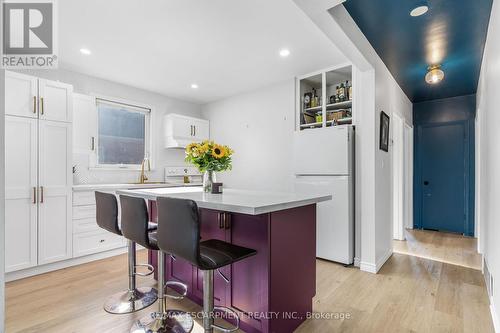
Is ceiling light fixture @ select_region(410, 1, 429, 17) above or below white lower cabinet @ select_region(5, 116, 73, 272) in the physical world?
above

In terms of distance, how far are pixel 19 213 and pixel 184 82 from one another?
2636mm

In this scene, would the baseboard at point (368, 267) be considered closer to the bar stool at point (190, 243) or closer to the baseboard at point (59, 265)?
the bar stool at point (190, 243)

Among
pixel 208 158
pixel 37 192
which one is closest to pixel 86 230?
pixel 37 192

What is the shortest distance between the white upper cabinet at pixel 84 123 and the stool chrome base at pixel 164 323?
276cm

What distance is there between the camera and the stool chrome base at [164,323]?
185 cm

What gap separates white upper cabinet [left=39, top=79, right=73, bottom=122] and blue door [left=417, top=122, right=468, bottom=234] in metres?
5.86

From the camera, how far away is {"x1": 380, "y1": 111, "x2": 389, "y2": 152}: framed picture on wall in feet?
10.5

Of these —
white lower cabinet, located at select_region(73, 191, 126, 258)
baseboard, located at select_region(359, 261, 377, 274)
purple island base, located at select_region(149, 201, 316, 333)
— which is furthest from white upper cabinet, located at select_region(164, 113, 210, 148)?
baseboard, located at select_region(359, 261, 377, 274)

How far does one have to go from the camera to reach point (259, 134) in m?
4.39

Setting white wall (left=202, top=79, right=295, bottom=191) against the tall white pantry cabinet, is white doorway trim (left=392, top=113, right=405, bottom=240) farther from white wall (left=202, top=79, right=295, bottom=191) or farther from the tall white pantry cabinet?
the tall white pantry cabinet

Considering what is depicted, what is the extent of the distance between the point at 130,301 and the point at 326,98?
3.28m

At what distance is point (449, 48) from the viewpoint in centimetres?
287

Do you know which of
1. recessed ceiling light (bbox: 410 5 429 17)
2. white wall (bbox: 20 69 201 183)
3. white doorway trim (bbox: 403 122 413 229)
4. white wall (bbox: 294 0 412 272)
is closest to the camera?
recessed ceiling light (bbox: 410 5 429 17)

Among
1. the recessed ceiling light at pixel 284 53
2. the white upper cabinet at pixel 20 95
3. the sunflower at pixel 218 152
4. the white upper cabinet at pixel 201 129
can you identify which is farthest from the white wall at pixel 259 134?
the white upper cabinet at pixel 20 95
